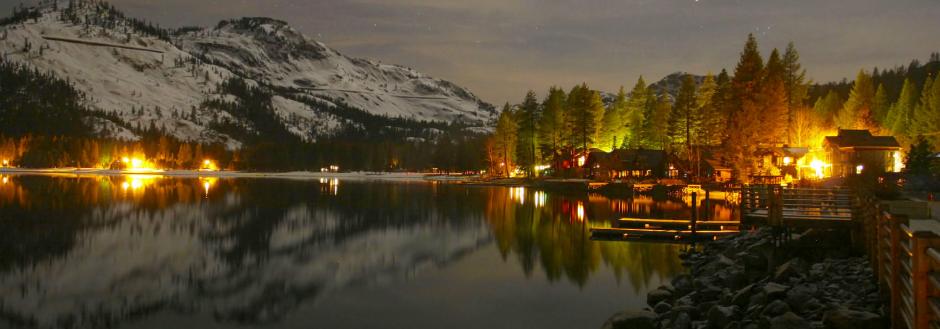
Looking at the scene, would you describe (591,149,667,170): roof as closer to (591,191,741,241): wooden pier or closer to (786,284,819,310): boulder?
(591,191,741,241): wooden pier

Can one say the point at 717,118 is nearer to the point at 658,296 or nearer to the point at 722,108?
the point at 722,108

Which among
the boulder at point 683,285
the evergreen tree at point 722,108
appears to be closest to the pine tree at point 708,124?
the evergreen tree at point 722,108

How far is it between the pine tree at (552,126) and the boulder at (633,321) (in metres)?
88.2

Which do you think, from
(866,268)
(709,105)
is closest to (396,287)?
(866,268)

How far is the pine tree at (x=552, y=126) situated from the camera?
104875 mm

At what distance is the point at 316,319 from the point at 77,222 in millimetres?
31926

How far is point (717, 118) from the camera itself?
3265 inches

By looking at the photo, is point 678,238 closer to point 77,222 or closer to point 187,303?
point 187,303

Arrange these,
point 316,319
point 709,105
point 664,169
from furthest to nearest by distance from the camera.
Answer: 1. point 664,169
2. point 709,105
3. point 316,319

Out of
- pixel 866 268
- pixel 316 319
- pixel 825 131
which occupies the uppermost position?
pixel 825 131

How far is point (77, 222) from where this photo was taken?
44.3 metres

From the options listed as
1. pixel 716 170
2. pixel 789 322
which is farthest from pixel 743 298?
pixel 716 170

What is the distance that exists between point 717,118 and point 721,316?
237 feet

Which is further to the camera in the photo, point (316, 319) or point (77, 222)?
point (77, 222)
